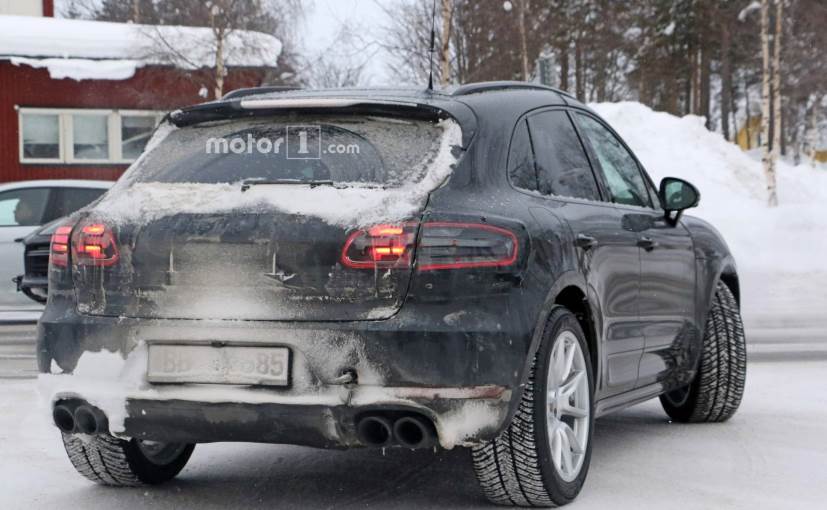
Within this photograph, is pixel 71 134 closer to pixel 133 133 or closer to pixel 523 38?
pixel 133 133

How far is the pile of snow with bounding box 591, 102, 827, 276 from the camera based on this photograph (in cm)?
2312

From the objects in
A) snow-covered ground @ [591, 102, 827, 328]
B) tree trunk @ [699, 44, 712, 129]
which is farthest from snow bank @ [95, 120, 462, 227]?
tree trunk @ [699, 44, 712, 129]

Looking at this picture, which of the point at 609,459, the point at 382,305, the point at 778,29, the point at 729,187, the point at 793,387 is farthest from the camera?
the point at 778,29

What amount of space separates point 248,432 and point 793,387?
5.05 meters

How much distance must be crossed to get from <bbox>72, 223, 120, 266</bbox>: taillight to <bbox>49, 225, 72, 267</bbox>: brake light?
0.05m

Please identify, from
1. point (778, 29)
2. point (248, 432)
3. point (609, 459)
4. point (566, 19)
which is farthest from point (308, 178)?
point (566, 19)

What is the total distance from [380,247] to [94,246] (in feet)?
3.47

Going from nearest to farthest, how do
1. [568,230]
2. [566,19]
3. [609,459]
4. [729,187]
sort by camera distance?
[568,230] < [609,459] < [729,187] < [566,19]

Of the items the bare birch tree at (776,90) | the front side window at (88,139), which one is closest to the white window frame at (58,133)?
the front side window at (88,139)

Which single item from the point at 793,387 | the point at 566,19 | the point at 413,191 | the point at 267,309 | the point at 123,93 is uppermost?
the point at 566,19

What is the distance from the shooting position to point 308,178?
4.76m

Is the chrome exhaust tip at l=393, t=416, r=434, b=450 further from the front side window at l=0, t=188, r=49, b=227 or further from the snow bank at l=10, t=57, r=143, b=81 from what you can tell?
the snow bank at l=10, t=57, r=143, b=81

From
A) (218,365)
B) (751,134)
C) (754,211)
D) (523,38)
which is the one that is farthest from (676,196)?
(751,134)

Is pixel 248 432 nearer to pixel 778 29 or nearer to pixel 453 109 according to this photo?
pixel 453 109
